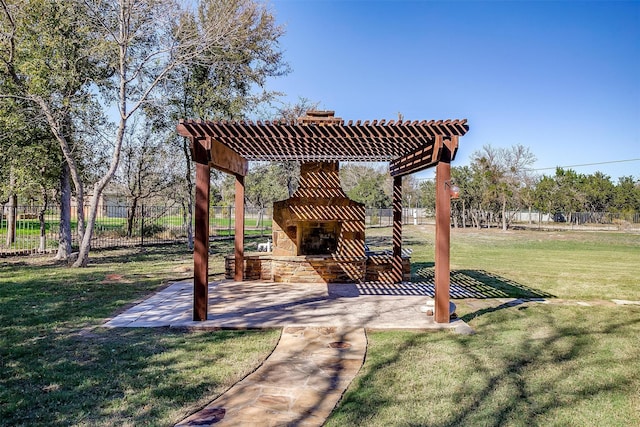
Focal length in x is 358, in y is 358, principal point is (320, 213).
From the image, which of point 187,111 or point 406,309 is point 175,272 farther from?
point 187,111

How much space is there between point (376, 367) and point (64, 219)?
11.7 meters

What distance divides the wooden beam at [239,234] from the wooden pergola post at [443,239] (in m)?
4.46

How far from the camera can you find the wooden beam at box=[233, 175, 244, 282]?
7.91 meters

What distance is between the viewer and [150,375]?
333 cm

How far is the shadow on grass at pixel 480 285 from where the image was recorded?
6.97m

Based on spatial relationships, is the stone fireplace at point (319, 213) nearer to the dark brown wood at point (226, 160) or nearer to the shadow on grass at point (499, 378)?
the dark brown wood at point (226, 160)

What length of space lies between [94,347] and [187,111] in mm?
11304

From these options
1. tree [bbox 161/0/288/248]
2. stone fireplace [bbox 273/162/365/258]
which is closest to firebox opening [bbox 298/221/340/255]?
stone fireplace [bbox 273/162/365/258]

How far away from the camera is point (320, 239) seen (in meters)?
8.84

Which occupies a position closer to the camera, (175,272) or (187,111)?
(175,272)

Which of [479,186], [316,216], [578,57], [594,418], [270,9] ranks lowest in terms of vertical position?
[594,418]

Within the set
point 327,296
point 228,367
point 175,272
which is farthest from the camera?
point 175,272

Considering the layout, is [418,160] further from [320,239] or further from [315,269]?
[320,239]

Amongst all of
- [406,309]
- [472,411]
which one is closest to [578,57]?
[406,309]
